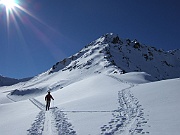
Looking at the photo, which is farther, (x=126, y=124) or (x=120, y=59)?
(x=120, y=59)

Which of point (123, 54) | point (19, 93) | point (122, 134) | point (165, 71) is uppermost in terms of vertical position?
point (123, 54)

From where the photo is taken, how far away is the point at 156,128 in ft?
32.3

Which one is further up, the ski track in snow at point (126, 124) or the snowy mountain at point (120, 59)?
the snowy mountain at point (120, 59)

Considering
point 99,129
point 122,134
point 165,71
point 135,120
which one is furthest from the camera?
point 165,71

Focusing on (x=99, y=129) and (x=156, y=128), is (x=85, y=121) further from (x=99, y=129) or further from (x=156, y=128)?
(x=156, y=128)

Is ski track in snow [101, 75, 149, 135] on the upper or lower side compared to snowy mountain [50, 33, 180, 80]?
lower

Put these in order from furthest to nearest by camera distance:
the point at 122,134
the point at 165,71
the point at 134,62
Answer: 1. the point at 165,71
2. the point at 134,62
3. the point at 122,134

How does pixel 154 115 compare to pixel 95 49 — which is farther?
pixel 95 49

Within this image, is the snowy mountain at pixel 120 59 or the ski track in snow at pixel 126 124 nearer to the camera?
the ski track in snow at pixel 126 124

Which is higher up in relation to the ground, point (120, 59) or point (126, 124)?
point (120, 59)

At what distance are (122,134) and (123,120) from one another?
2451 millimetres

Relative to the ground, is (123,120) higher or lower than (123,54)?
lower

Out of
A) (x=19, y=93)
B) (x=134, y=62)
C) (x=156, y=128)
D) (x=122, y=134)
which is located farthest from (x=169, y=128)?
(x=134, y=62)

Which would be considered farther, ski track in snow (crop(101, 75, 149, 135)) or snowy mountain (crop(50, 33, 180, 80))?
snowy mountain (crop(50, 33, 180, 80))
